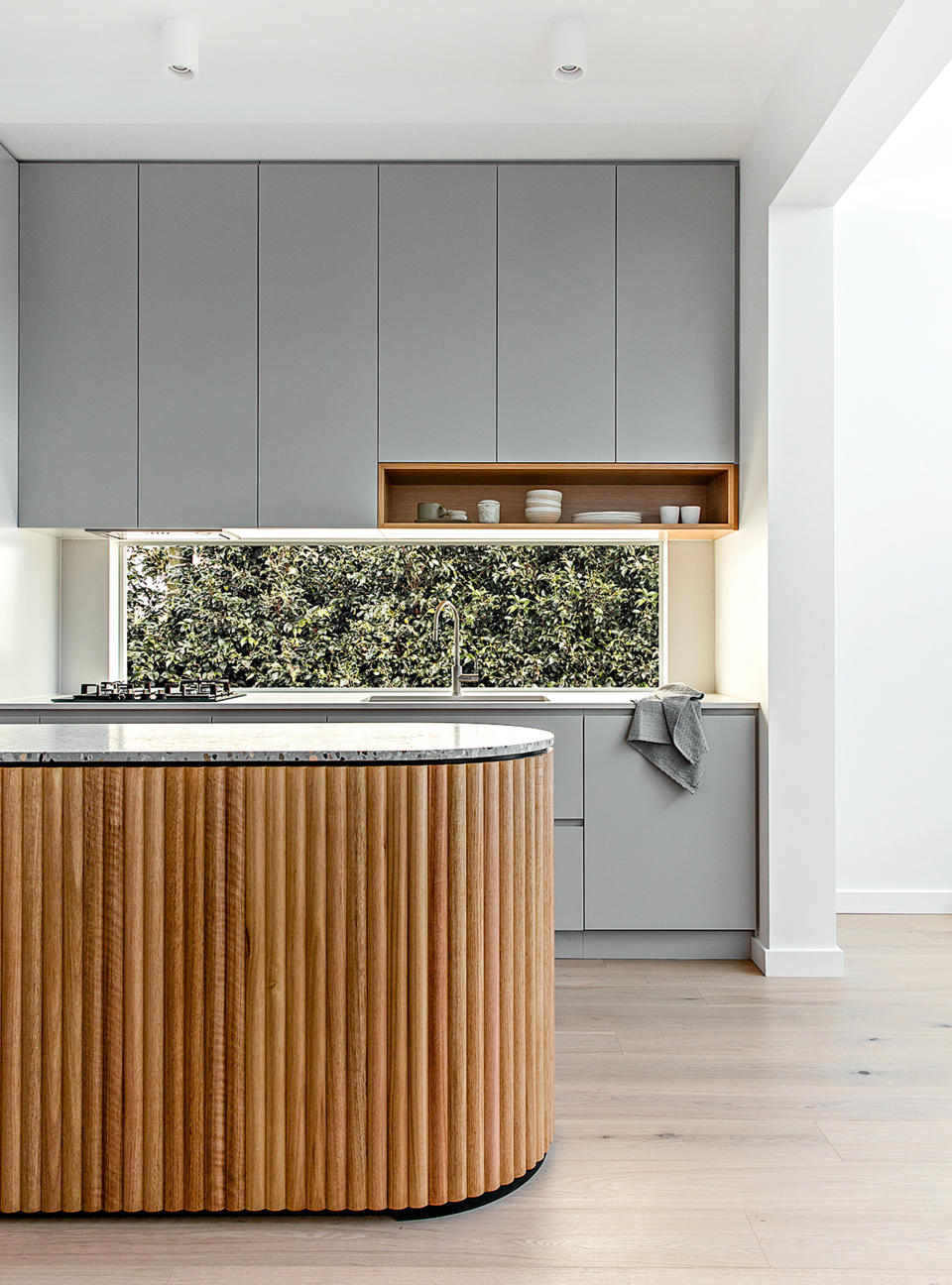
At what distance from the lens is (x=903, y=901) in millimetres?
4102

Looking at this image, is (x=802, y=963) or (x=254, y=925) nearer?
(x=254, y=925)

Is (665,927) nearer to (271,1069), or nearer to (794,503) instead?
(794,503)

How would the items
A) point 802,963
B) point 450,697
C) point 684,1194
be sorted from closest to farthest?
1. point 684,1194
2. point 802,963
3. point 450,697

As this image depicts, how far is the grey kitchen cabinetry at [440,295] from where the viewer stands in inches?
143

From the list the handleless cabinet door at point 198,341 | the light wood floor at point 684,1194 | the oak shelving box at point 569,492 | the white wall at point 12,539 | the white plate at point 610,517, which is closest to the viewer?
the light wood floor at point 684,1194

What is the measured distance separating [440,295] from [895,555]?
214cm

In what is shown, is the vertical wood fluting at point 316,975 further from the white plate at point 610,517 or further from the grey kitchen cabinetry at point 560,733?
the white plate at point 610,517

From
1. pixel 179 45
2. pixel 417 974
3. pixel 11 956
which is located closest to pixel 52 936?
pixel 11 956

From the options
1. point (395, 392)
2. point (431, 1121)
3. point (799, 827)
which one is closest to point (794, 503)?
point (799, 827)

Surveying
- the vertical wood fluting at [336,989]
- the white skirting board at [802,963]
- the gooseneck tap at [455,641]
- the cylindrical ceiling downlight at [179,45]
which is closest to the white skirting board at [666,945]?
the white skirting board at [802,963]

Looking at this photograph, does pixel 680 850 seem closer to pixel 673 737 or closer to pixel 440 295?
pixel 673 737

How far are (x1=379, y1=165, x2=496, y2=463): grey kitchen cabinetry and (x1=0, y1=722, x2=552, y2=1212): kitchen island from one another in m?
2.08

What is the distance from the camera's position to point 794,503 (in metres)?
3.33

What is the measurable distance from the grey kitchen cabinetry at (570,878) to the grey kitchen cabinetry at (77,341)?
6.49 ft
